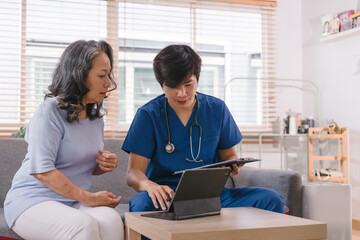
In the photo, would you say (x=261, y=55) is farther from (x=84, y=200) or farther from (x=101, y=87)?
(x=84, y=200)

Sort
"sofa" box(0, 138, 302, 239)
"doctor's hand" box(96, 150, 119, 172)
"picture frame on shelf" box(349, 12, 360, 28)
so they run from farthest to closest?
"picture frame on shelf" box(349, 12, 360, 28) < "sofa" box(0, 138, 302, 239) < "doctor's hand" box(96, 150, 119, 172)

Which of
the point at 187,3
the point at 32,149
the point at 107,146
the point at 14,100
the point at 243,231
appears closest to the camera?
the point at 243,231

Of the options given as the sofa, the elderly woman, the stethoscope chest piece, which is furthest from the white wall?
the elderly woman

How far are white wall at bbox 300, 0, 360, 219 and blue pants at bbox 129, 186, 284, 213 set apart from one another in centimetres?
220

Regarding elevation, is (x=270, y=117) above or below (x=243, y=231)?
above

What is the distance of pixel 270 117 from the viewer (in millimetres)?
4270

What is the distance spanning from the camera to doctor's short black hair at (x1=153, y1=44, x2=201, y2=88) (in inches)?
69.4

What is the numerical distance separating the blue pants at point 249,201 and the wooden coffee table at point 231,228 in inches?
9.7

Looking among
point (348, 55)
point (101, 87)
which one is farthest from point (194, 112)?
point (348, 55)

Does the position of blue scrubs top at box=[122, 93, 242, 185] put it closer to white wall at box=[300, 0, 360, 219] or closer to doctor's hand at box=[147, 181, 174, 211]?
doctor's hand at box=[147, 181, 174, 211]

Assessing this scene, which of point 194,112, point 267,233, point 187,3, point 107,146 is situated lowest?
point 267,233

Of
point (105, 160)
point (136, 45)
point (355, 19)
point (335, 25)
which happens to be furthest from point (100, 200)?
point (335, 25)

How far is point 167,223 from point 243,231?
223 millimetres

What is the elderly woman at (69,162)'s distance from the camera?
150cm
